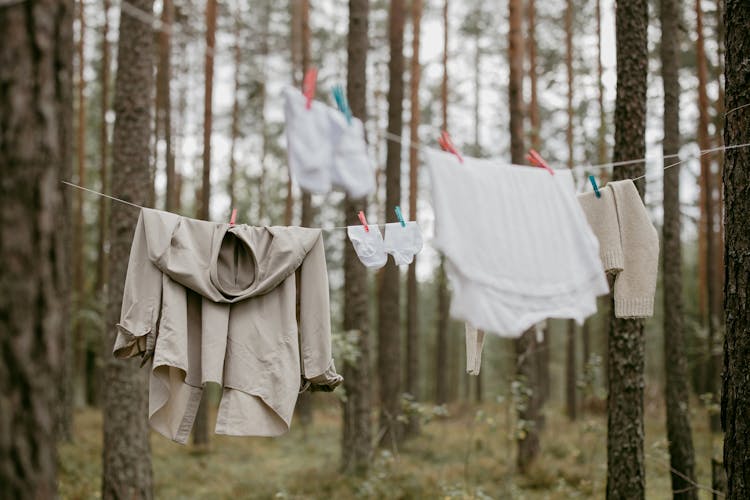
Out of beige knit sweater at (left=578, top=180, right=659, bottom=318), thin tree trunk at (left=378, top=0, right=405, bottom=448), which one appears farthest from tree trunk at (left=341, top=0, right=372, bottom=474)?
beige knit sweater at (left=578, top=180, right=659, bottom=318)

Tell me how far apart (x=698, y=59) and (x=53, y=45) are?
1154 centimetres

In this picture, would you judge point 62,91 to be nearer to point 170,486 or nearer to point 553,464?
point 170,486

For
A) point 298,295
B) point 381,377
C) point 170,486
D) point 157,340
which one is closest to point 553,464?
point 381,377

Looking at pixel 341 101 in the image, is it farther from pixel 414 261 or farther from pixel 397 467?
pixel 414 261

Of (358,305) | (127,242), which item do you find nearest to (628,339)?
(358,305)

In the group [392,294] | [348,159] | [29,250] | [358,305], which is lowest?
[358,305]

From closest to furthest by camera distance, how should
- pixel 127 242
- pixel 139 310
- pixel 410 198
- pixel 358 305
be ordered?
pixel 139 310 < pixel 127 242 < pixel 358 305 < pixel 410 198

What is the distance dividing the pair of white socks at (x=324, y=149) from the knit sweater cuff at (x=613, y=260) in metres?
1.47

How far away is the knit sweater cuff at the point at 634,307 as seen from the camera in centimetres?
384

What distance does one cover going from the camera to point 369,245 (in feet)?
13.9

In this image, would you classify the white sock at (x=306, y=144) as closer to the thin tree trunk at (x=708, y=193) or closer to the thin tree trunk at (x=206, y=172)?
the thin tree trunk at (x=206, y=172)

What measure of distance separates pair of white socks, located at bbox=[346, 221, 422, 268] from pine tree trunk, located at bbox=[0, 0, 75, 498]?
2262 millimetres

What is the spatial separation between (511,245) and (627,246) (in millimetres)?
969

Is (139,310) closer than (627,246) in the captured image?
Yes
